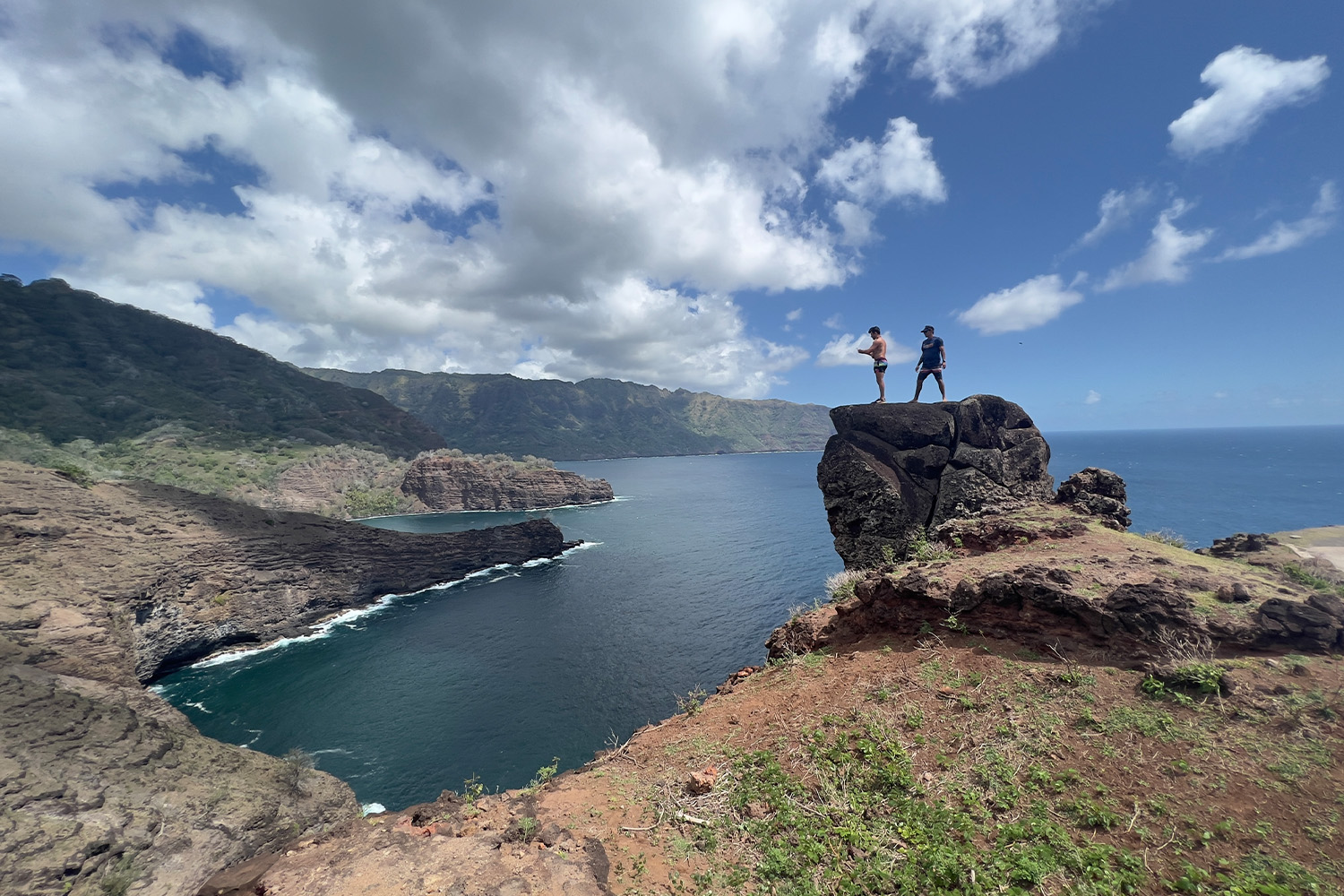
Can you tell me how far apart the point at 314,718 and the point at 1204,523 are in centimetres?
10013

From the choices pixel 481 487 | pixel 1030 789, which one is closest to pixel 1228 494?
pixel 1030 789

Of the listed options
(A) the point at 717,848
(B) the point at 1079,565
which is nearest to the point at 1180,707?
(B) the point at 1079,565

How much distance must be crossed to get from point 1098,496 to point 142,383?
157 meters

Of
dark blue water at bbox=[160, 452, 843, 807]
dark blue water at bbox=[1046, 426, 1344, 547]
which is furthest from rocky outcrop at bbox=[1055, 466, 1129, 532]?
dark blue water at bbox=[1046, 426, 1344, 547]

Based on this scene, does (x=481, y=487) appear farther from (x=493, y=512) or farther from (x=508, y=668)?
(x=508, y=668)

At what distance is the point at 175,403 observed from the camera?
103188 millimetres

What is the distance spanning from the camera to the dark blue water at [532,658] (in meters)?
26.4

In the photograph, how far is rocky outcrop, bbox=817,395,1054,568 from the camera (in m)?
17.7

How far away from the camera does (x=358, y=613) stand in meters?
49.8

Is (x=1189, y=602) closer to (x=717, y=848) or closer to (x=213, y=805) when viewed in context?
(x=717, y=848)

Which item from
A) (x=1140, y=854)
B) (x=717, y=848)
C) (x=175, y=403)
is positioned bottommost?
(x=717, y=848)

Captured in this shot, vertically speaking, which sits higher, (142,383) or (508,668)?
(142,383)

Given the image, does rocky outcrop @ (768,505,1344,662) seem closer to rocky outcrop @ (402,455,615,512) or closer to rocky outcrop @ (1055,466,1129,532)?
rocky outcrop @ (1055,466,1129,532)

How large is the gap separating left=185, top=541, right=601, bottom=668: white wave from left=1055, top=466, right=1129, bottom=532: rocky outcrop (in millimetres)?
54548
